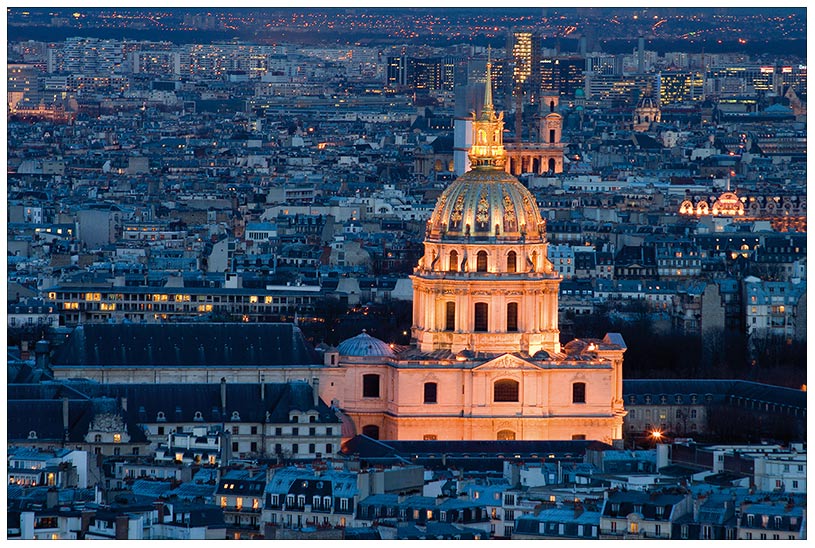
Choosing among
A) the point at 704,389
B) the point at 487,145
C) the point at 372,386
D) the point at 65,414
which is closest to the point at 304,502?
the point at 65,414

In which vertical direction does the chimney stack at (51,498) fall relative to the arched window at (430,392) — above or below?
above

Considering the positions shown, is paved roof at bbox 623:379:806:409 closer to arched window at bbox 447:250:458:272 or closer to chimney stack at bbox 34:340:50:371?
arched window at bbox 447:250:458:272

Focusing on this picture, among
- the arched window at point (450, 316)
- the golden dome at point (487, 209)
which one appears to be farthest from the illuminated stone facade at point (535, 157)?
the arched window at point (450, 316)

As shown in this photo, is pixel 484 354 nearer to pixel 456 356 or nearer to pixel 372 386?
pixel 456 356

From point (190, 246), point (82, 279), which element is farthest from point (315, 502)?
point (190, 246)

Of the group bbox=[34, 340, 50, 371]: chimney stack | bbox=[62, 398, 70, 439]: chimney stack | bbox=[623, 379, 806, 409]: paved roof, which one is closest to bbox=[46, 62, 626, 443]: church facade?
bbox=[34, 340, 50, 371]: chimney stack

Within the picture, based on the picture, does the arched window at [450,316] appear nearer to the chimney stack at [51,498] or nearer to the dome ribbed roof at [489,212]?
the dome ribbed roof at [489,212]
